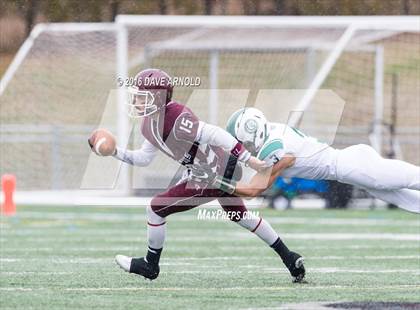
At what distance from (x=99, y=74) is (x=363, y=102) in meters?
4.30

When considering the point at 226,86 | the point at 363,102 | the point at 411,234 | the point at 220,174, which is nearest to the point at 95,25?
the point at 226,86

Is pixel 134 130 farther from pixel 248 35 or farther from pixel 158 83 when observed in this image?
pixel 158 83

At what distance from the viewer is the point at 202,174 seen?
8.42 metres

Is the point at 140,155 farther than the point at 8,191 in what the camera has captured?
No

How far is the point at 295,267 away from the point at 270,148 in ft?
2.75

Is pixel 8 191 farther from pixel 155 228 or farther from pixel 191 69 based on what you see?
pixel 155 228

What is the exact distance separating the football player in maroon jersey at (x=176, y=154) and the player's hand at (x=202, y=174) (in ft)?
0.11

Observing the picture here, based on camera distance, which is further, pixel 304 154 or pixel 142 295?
pixel 304 154

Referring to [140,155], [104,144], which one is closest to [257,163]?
[140,155]

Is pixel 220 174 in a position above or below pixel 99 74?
above

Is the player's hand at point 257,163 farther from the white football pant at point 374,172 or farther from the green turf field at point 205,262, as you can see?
the green turf field at point 205,262

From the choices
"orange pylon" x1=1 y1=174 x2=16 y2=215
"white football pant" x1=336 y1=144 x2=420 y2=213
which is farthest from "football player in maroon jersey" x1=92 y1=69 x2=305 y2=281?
"orange pylon" x1=1 y1=174 x2=16 y2=215

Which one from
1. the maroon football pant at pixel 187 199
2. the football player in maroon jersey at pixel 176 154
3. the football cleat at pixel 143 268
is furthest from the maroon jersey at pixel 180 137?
the football cleat at pixel 143 268

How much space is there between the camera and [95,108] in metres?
18.6
